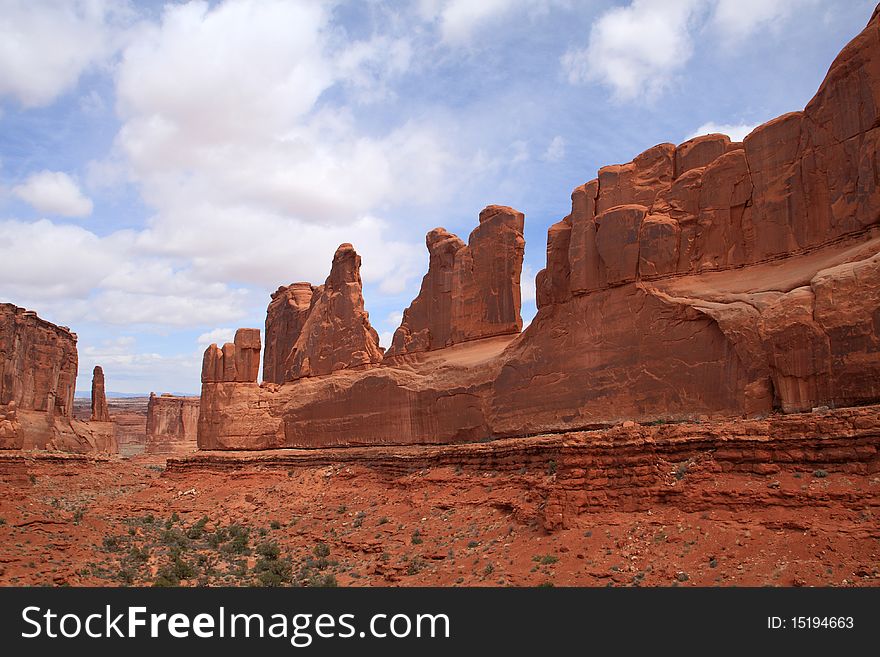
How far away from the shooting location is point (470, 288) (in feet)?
113

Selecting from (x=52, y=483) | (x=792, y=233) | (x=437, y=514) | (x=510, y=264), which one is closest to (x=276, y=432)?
(x=52, y=483)

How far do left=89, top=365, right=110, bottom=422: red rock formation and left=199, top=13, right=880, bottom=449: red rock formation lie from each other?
1695 inches

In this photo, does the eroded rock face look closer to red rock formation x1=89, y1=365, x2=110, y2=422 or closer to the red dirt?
red rock formation x1=89, y1=365, x2=110, y2=422

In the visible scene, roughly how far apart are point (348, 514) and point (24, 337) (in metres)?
34.1

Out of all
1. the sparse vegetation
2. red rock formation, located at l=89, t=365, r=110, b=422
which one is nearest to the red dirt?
the sparse vegetation

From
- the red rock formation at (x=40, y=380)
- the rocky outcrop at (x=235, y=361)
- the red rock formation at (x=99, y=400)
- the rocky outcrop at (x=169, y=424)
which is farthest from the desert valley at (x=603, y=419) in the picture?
the rocky outcrop at (x=169, y=424)

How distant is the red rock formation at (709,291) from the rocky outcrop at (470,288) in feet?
5.44

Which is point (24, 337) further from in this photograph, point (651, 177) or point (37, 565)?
point (651, 177)

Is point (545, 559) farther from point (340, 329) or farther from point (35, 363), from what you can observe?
point (35, 363)

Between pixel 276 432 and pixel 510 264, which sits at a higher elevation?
pixel 510 264

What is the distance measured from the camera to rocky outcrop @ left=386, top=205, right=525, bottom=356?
33.2 meters

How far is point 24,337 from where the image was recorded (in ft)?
174

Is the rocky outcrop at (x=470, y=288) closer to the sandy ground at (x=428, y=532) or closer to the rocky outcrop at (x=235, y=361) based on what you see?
the sandy ground at (x=428, y=532)

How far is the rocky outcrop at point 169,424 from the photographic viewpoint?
258ft
